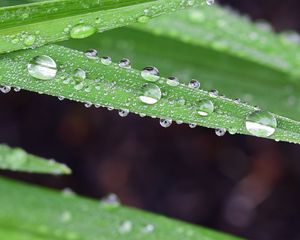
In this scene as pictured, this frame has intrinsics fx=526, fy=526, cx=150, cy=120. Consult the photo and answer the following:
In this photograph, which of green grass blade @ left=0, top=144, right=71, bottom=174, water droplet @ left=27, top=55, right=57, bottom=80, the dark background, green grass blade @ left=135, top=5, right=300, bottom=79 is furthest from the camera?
the dark background

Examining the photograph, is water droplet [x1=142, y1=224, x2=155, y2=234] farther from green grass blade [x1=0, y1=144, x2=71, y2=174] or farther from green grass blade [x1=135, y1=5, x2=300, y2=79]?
green grass blade [x1=135, y1=5, x2=300, y2=79]

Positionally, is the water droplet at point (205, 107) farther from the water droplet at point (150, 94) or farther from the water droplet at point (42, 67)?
the water droplet at point (42, 67)

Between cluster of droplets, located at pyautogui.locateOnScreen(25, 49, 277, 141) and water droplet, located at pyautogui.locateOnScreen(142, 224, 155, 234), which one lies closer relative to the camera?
cluster of droplets, located at pyautogui.locateOnScreen(25, 49, 277, 141)

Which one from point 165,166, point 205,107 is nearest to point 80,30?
point 205,107

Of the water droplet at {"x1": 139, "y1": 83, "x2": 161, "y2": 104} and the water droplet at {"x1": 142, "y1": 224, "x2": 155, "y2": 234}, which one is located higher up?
the water droplet at {"x1": 139, "y1": 83, "x2": 161, "y2": 104}

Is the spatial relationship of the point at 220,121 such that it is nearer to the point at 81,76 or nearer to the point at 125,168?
the point at 81,76

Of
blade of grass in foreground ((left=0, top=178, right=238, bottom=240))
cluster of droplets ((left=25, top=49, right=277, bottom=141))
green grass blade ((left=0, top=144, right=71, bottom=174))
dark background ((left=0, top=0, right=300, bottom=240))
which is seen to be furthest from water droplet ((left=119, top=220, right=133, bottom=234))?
dark background ((left=0, top=0, right=300, bottom=240))

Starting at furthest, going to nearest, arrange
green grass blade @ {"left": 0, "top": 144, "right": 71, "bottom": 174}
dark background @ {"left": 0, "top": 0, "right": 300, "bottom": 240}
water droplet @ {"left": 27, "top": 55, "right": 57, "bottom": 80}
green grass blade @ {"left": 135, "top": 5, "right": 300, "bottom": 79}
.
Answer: dark background @ {"left": 0, "top": 0, "right": 300, "bottom": 240} → green grass blade @ {"left": 135, "top": 5, "right": 300, "bottom": 79} → green grass blade @ {"left": 0, "top": 144, "right": 71, "bottom": 174} → water droplet @ {"left": 27, "top": 55, "right": 57, "bottom": 80}

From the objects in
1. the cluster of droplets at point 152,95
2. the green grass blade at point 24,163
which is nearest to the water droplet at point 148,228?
the green grass blade at point 24,163
